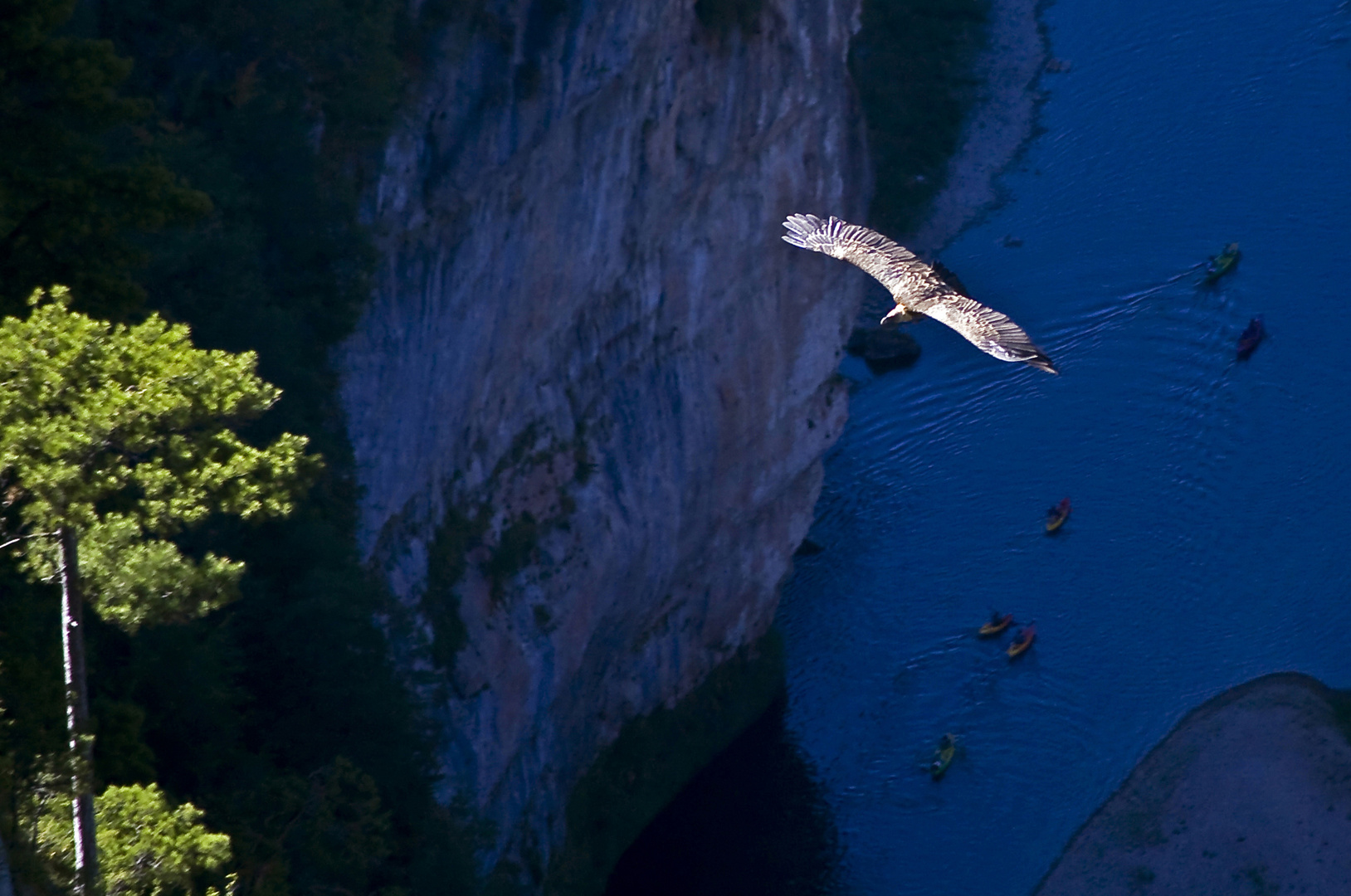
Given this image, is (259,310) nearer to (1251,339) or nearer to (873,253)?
(873,253)

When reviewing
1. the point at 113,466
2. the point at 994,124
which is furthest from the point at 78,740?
the point at 994,124

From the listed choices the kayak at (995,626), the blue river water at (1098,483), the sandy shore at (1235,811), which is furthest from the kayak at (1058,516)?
the sandy shore at (1235,811)

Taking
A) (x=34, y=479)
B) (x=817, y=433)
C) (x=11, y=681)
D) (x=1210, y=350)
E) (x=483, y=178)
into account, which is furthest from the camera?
(x=1210, y=350)

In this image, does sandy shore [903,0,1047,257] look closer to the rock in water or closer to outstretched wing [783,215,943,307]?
the rock in water

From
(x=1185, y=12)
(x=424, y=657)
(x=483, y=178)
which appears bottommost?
(x=424, y=657)

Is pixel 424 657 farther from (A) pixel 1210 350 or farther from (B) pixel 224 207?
(A) pixel 1210 350

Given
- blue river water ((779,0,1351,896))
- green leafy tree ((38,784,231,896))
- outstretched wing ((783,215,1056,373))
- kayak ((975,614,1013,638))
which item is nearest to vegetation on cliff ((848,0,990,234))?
blue river water ((779,0,1351,896))

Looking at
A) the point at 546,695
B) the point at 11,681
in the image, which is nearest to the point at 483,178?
the point at 546,695
